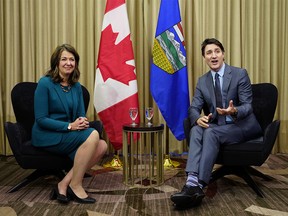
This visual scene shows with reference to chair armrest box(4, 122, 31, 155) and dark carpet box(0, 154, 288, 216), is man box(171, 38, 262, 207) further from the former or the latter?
chair armrest box(4, 122, 31, 155)

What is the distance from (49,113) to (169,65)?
4.89ft

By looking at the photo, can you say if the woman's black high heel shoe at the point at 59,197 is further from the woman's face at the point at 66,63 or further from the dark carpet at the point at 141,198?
the woman's face at the point at 66,63

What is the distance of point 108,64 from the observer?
375cm

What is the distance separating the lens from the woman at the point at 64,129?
2666 mm

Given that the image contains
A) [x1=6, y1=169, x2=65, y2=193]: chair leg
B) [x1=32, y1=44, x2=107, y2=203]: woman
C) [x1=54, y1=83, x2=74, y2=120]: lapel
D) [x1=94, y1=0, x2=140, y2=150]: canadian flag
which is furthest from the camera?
[x1=94, y1=0, x2=140, y2=150]: canadian flag

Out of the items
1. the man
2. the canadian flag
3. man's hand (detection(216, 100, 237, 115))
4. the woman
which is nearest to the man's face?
the man

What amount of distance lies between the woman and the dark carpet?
0.50 ft

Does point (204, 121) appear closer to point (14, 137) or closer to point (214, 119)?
point (214, 119)

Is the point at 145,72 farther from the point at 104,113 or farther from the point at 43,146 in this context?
the point at 43,146

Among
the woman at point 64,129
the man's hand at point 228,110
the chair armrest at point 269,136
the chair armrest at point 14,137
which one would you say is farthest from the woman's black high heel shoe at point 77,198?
the chair armrest at point 269,136

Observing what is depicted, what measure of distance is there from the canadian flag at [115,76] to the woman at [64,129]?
87 centimetres

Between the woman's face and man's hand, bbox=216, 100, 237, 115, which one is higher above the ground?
the woman's face

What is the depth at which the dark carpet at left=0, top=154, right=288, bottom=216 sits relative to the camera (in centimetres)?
241

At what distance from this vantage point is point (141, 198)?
271 cm
